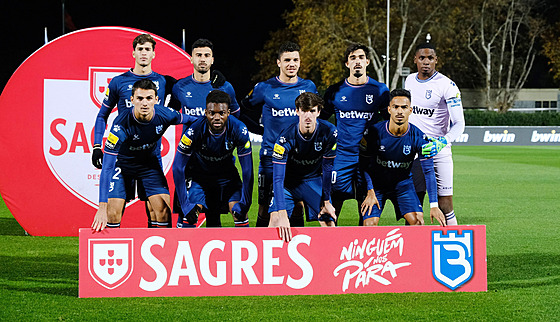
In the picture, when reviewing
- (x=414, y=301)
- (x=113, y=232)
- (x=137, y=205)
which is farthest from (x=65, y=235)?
(x=414, y=301)

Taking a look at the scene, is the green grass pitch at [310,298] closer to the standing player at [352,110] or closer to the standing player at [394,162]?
the standing player at [394,162]

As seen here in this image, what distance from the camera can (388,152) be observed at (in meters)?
7.40

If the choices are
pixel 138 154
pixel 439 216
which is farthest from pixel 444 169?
pixel 138 154

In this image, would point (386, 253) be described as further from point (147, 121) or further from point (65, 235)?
point (65, 235)

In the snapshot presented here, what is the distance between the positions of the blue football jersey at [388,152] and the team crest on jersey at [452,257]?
1071 mm

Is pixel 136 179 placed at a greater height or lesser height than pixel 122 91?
lesser

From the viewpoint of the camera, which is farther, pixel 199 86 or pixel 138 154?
pixel 199 86

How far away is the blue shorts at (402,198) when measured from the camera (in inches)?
297

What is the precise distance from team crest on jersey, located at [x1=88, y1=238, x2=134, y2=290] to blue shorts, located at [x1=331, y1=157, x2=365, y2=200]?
250cm

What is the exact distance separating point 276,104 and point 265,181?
32.2 inches

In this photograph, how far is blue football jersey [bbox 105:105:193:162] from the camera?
732 cm

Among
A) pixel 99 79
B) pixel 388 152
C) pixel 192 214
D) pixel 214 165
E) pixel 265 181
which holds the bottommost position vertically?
pixel 192 214

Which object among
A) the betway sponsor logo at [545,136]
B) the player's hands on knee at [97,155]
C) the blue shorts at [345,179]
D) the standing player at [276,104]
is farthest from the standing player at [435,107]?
the betway sponsor logo at [545,136]

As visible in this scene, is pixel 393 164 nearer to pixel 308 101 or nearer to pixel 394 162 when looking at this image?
pixel 394 162
